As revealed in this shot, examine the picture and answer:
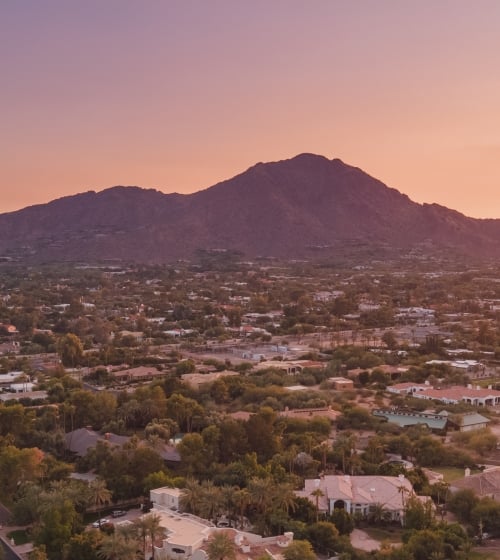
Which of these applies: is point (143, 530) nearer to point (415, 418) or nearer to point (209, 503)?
point (209, 503)

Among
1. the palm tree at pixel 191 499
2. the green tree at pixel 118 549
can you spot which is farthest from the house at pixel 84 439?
the green tree at pixel 118 549

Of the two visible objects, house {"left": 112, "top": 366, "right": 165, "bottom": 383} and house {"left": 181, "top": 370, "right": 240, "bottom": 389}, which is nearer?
house {"left": 181, "top": 370, "right": 240, "bottom": 389}

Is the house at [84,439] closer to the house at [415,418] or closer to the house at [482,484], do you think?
the house at [415,418]

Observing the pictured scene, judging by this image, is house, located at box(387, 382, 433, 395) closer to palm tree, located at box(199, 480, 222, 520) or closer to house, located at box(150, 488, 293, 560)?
palm tree, located at box(199, 480, 222, 520)

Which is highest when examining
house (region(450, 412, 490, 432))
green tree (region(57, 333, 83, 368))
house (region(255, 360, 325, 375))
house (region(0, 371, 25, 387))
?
green tree (region(57, 333, 83, 368))

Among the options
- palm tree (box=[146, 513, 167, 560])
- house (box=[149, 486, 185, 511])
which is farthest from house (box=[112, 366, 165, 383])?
palm tree (box=[146, 513, 167, 560])

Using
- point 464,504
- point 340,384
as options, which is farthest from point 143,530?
point 340,384

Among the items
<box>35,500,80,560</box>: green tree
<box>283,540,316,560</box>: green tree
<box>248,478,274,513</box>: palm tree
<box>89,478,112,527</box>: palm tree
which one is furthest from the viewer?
<box>89,478,112,527</box>: palm tree
